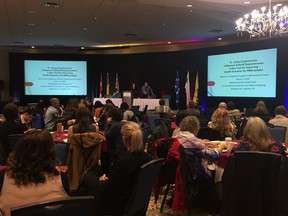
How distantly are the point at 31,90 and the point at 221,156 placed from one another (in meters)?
15.1

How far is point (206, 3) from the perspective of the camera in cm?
841

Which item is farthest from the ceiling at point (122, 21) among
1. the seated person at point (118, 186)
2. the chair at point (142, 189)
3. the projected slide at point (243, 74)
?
the chair at point (142, 189)

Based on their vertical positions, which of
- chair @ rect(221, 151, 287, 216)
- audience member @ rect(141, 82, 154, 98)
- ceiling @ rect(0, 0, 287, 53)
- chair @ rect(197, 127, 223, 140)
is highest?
ceiling @ rect(0, 0, 287, 53)

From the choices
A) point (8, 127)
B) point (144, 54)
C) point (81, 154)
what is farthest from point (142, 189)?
point (144, 54)

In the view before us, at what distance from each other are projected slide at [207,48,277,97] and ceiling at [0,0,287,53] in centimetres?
109

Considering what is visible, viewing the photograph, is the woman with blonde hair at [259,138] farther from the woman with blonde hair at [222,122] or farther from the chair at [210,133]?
the woman with blonde hair at [222,122]

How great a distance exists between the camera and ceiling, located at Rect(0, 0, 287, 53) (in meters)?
8.68

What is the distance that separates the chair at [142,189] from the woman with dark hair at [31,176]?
617 millimetres

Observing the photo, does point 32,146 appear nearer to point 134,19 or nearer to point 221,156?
point 221,156

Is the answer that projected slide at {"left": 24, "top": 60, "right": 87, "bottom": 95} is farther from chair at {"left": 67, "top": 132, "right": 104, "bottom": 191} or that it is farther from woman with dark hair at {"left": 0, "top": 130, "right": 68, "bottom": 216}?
woman with dark hair at {"left": 0, "top": 130, "right": 68, "bottom": 216}

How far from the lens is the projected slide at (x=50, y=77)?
56.3ft

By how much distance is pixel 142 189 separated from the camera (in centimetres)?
266

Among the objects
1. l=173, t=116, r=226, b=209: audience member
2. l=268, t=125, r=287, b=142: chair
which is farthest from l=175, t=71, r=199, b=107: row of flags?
Result: l=173, t=116, r=226, b=209: audience member

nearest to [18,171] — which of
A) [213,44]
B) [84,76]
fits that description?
[213,44]
